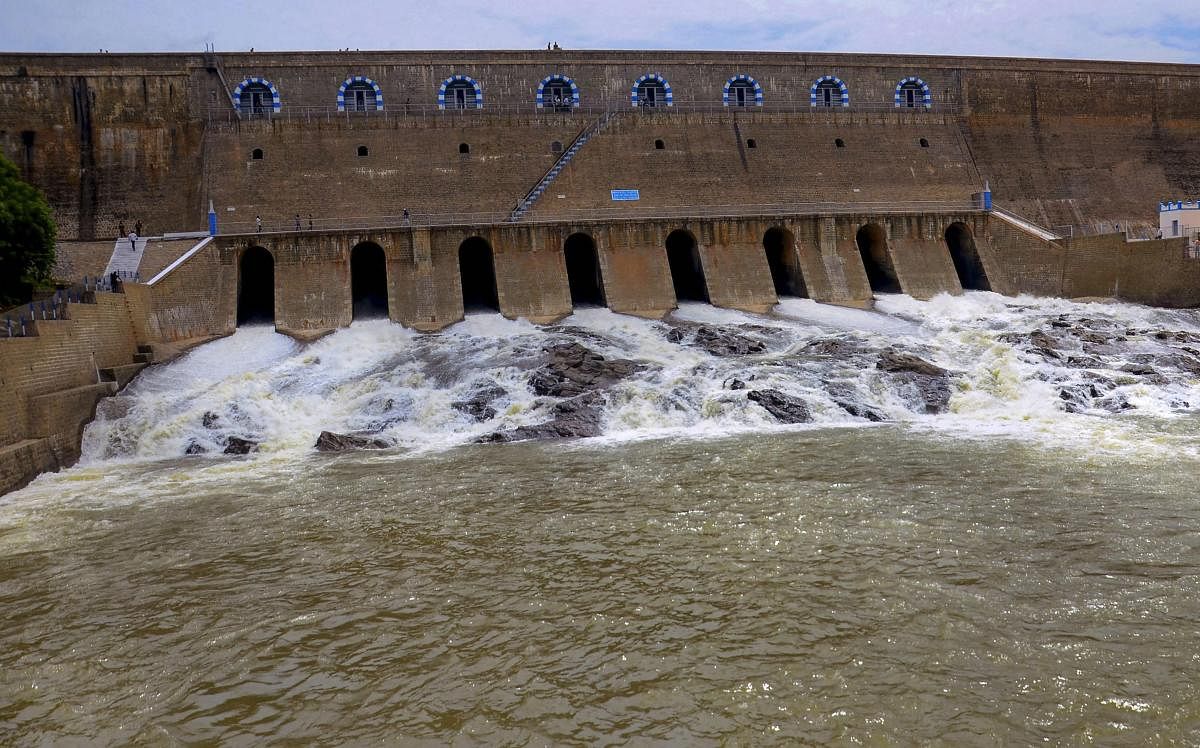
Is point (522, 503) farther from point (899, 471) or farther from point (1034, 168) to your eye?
point (1034, 168)

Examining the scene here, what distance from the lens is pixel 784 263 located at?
24594 millimetres

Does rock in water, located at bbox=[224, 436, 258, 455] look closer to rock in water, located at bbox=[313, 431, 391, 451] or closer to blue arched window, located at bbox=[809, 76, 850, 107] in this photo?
rock in water, located at bbox=[313, 431, 391, 451]

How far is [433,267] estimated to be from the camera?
21.3 meters

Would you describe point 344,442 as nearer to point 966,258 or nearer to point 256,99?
point 256,99

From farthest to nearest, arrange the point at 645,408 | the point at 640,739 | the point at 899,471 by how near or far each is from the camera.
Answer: the point at 645,408
the point at 899,471
the point at 640,739

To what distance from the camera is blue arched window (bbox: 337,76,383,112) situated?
26578mm

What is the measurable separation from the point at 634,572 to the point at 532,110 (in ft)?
74.4

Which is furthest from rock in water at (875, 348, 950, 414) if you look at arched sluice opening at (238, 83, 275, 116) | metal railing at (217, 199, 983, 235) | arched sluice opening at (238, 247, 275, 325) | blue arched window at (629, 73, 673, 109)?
arched sluice opening at (238, 83, 275, 116)

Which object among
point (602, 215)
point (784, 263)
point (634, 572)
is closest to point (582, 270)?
point (602, 215)

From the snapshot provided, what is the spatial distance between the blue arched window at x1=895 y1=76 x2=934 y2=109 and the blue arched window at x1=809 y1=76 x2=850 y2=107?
1.84 metres

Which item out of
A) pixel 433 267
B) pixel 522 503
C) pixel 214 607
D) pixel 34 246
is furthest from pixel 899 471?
pixel 34 246

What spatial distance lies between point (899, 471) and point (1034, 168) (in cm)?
2309

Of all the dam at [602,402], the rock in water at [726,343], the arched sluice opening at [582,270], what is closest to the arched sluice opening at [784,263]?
the dam at [602,402]

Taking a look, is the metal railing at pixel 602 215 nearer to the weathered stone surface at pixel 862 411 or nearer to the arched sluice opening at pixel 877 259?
the arched sluice opening at pixel 877 259
